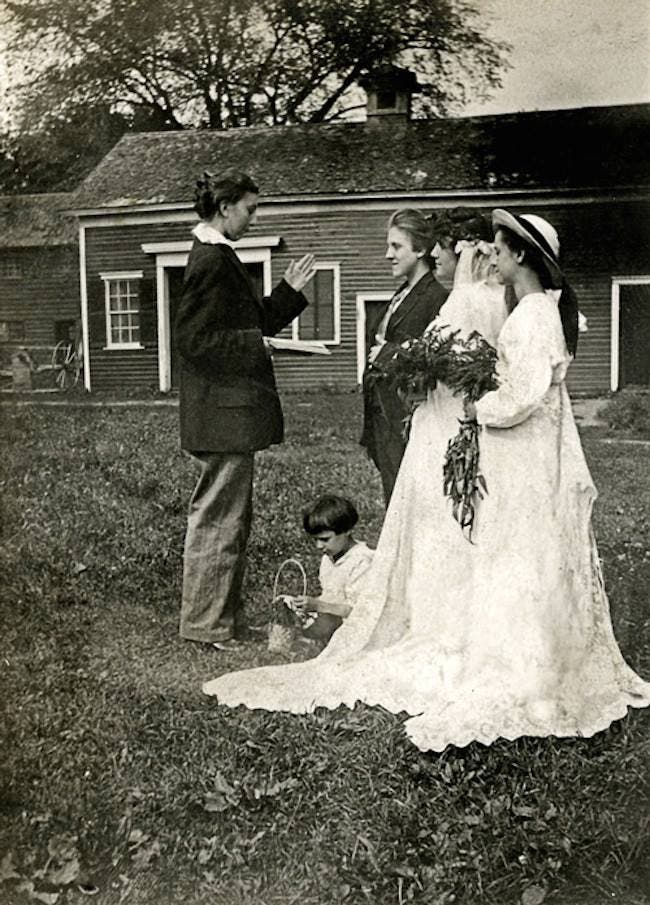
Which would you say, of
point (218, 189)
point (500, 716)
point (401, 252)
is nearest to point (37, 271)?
point (218, 189)

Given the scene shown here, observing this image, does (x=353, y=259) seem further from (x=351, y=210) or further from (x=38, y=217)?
(x=38, y=217)

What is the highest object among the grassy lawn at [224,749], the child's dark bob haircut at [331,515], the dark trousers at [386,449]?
the dark trousers at [386,449]

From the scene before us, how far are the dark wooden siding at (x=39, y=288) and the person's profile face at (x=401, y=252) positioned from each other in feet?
4.49

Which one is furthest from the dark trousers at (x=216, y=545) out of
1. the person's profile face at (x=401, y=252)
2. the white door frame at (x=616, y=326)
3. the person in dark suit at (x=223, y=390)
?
the white door frame at (x=616, y=326)

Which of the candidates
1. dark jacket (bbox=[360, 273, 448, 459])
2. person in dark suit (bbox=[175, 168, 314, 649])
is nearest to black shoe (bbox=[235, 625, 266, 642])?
person in dark suit (bbox=[175, 168, 314, 649])

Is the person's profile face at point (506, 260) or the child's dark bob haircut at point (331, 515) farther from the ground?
the person's profile face at point (506, 260)

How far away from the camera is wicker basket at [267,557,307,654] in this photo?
4.31 meters

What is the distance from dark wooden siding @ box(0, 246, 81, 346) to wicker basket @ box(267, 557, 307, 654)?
56.5 inches

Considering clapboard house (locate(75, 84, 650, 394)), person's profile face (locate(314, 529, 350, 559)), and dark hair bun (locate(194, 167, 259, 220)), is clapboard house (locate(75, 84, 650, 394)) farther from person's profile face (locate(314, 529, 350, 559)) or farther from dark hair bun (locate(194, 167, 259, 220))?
person's profile face (locate(314, 529, 350, 559))

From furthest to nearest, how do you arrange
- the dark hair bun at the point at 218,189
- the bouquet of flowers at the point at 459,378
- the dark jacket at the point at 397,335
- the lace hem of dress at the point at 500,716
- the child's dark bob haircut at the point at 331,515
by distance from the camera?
the child's dark bob haircut at the point at 331,515 → the dark jacket at the point at 397,335 → the dark hair bun at the point at 218,189 → the bouquet of flowers at the point at 459,378 → the lace hem of dress at the point at 500,716

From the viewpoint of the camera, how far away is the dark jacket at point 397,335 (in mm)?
4191

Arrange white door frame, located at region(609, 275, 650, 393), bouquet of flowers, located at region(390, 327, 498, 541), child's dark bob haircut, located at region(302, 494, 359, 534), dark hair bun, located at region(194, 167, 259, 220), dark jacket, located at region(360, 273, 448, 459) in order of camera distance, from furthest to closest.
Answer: child's dark bob haircut, located at region(302, 494, 359, 534)
dark jacket, located at region(360, 273, 448, 459)
dark hair bun, located at region(194, 167, 259, 220)
white door frame, located at region(609, 275, 650, 393)
bouquet of flowers, located at region(390, 327, 498, 541)

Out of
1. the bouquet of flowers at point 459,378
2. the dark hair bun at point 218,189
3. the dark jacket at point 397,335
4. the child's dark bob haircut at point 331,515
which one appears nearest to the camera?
the bouquet of flowers at point 459,378

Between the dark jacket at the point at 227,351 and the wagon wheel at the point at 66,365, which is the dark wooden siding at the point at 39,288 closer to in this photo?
the wagon wheel at the point at 66,365
